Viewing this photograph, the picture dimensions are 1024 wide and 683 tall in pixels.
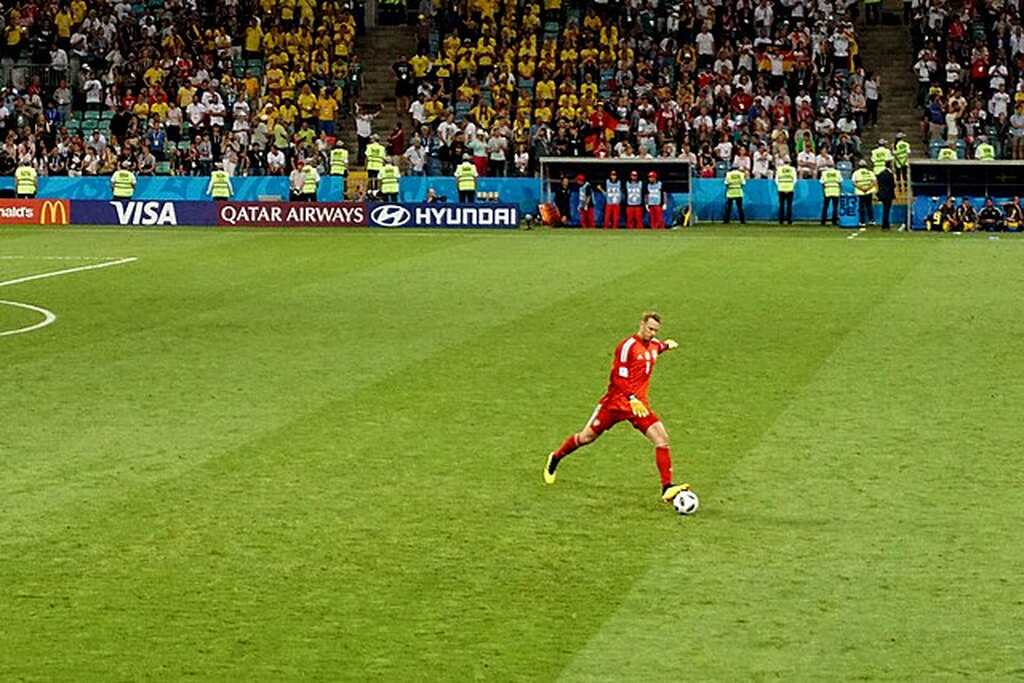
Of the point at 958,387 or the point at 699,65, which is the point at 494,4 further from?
the point at 958,387

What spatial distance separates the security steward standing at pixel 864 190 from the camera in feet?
148

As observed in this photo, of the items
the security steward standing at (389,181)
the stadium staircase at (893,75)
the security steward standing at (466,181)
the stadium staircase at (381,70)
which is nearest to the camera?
the security steward standing at (466,181)

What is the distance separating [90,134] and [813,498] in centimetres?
4122

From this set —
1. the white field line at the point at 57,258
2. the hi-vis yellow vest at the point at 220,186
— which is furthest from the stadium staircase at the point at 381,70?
the white field line at the point at 57,258

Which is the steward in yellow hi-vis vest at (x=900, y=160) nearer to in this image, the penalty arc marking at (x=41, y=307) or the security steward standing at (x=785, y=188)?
the security steward standing at (x=785, y=188)

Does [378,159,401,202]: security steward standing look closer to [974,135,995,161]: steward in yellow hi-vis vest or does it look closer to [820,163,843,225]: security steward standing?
[820,163,843,225]: security steward standing

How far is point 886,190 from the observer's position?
144ft

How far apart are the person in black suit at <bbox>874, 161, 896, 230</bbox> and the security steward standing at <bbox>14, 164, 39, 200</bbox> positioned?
21.0m

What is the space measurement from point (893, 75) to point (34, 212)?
2361 cm

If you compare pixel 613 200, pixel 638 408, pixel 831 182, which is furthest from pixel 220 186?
pixel 638 408

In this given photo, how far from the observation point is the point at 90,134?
2069 inches

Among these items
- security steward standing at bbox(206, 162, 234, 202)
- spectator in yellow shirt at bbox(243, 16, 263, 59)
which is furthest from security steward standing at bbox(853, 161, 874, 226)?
spectator in yellow shirt at bbox(243, 16, 263, 59)

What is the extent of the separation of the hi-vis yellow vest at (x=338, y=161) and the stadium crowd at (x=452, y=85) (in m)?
0.88

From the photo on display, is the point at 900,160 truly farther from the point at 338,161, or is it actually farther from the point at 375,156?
the point at 338,161
